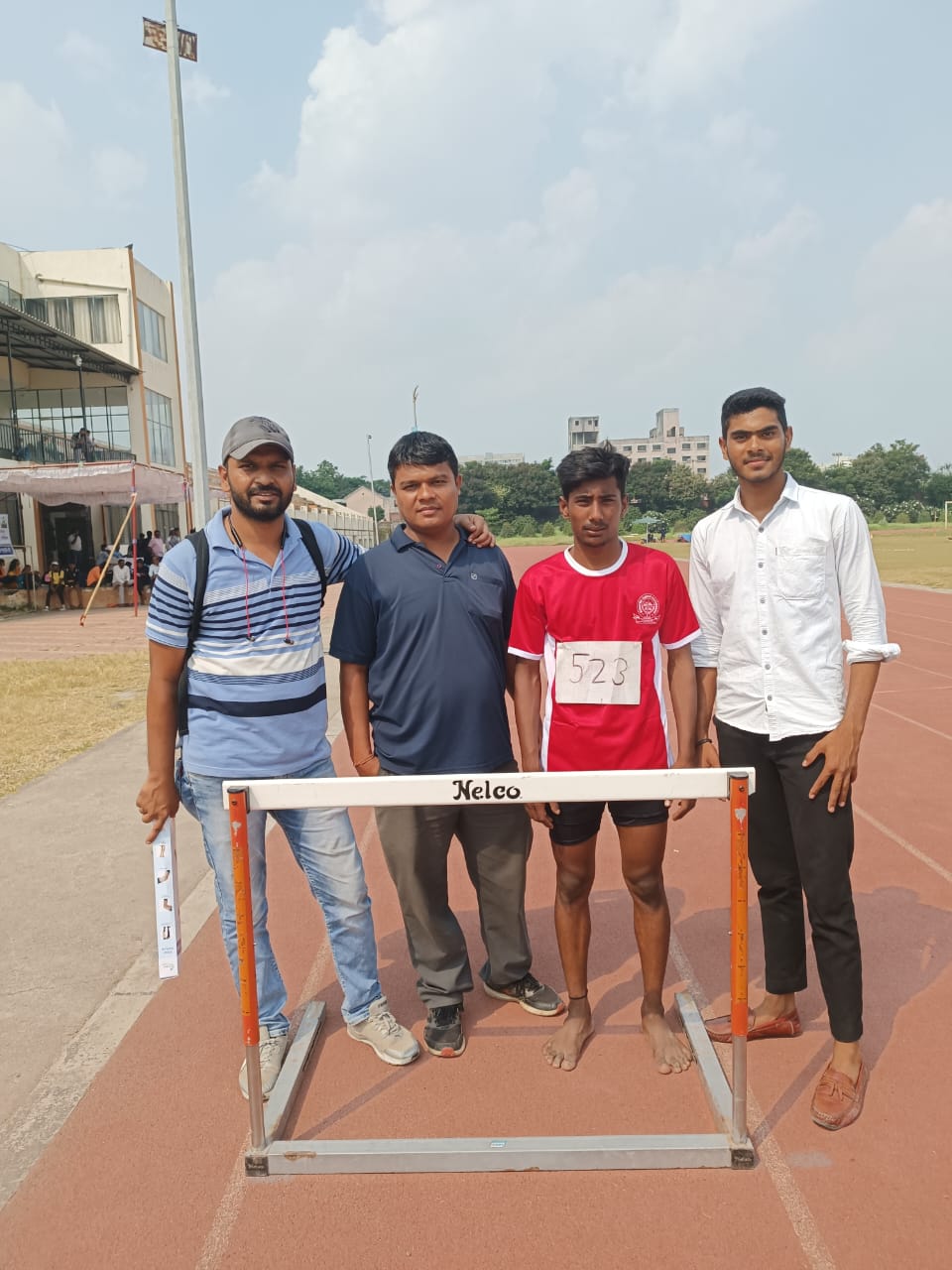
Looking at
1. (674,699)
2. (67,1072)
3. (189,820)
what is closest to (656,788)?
(674,699)

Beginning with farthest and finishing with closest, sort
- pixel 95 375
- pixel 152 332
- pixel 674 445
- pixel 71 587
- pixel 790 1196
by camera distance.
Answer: pixel 674 445
pixel 152 332
pixel 95 375
pixel 71 587
pixel 790 1196

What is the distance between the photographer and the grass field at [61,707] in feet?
23.3

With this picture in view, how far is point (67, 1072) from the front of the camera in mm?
2910

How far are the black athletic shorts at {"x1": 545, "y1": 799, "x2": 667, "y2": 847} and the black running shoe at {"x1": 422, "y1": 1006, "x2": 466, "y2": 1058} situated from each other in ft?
2.40

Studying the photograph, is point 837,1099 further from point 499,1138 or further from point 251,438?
point 251,438

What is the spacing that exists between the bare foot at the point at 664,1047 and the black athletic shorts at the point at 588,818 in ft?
2.25

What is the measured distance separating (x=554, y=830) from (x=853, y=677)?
Result: 1040 millimetres

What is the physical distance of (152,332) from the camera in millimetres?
35281

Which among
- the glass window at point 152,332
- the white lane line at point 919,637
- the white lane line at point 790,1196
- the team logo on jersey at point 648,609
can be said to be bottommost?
the white lane line at point 919,637

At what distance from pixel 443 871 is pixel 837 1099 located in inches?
54.3

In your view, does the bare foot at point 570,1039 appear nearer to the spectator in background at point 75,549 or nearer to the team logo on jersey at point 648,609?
the team logo on jersey at point 648,609

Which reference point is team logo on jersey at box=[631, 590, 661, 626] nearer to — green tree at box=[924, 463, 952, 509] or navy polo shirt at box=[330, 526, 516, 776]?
navy polo shirt at box=[330, 526, 516, 776]

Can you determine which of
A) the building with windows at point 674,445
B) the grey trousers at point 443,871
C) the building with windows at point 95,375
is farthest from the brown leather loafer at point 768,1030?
the building with windows at point 674,445

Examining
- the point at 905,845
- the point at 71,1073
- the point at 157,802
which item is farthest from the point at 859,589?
the point at 71,1073
